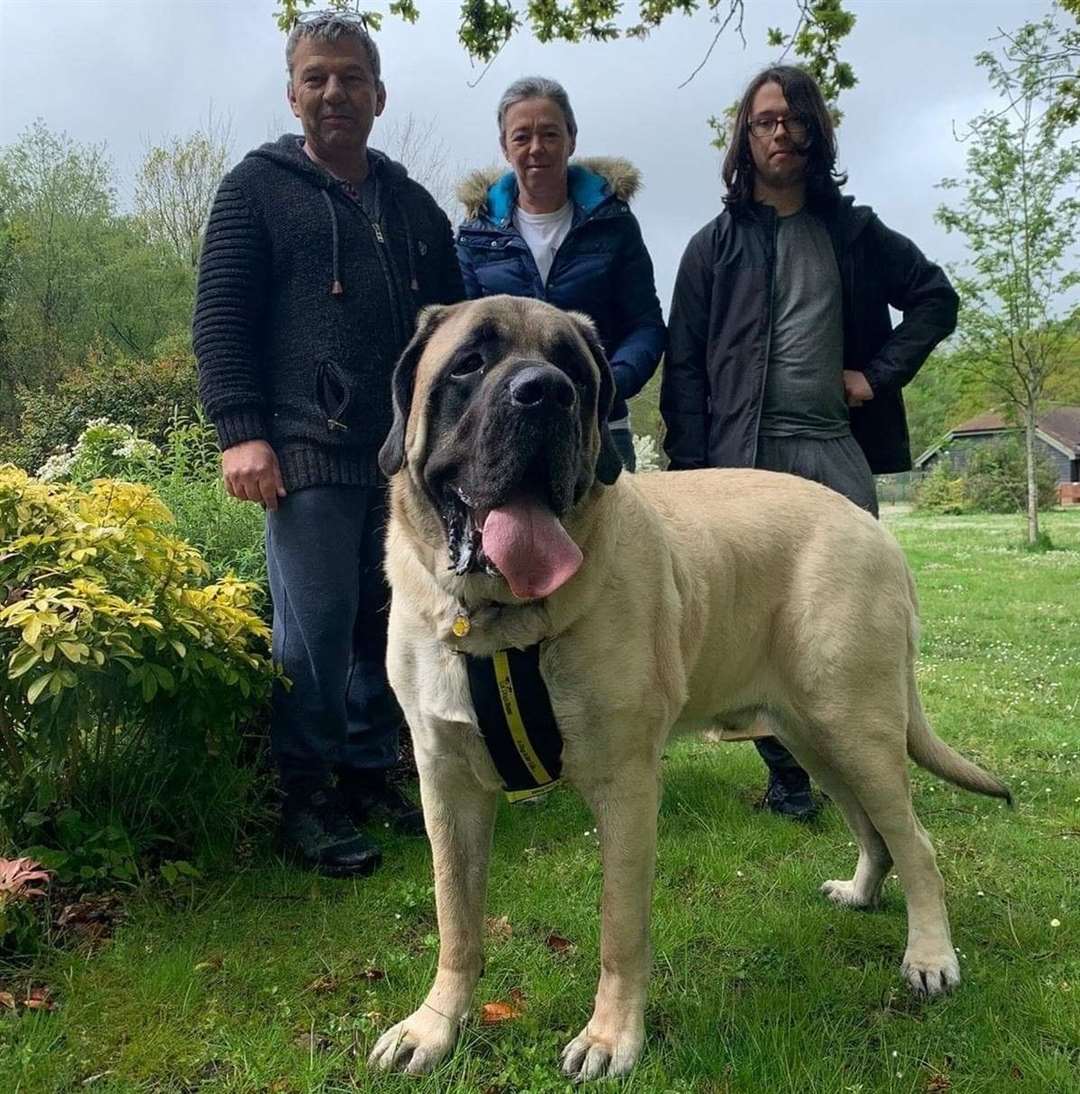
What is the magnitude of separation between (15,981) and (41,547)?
4.20ft

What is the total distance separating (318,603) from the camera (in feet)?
11.2

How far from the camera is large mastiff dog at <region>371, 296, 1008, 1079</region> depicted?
220 cm

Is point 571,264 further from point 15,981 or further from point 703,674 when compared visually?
point 15,981

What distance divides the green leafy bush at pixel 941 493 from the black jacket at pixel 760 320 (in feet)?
111

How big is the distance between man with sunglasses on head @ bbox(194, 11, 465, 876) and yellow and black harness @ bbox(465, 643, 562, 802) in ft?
4.23

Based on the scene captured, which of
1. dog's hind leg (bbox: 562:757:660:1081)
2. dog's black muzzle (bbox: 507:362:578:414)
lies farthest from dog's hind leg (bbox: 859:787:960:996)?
dog's black muzzle (bbox: 507:362:578:414)

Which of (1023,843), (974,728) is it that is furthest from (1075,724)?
(1023,843)

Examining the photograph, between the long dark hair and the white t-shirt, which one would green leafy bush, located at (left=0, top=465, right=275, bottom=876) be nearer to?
the white t-shirt

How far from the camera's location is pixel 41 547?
308 centimetres

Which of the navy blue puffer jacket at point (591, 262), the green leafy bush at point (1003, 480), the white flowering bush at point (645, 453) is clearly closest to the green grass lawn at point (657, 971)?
the navy blue puffer jacket at point (591, 262)

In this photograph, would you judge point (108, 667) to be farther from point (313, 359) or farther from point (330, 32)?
point (330, 32)

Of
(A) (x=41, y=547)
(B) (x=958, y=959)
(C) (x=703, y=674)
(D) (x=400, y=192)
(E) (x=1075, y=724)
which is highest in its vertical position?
(D) (x=400, y=192)

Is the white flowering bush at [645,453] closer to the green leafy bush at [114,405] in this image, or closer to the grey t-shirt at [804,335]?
the green leafy bush at [114,405]

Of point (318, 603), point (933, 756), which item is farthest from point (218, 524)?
point (933, 756)
